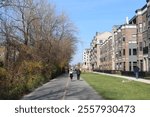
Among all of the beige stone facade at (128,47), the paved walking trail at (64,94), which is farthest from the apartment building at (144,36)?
the paved walking trail at (64,94)

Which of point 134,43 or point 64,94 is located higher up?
point 134,43

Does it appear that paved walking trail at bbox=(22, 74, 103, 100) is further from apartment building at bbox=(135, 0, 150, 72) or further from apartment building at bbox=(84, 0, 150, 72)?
apartment building at bbox=(84, 0, 150, 72)

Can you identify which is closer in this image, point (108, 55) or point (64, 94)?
point (64, 94)

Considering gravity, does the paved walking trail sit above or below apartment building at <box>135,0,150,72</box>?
below

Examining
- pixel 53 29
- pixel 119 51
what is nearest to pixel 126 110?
pixel 53 29

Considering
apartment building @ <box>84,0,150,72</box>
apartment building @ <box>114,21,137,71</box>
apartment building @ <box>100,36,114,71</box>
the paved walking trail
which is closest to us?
the paved walking trail

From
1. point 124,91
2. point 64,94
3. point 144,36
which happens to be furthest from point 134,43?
point 64,94

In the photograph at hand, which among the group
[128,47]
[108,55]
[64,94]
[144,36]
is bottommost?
[64,94]

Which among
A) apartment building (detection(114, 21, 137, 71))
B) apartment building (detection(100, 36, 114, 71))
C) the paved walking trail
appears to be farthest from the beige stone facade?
the paved walking trail

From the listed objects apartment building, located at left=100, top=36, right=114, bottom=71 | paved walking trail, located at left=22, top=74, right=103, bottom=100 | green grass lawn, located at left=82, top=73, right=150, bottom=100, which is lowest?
paved walking trail, located at left=22, top=74, right=103, bottom=100

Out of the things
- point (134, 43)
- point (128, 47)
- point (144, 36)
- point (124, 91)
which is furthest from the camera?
point (128, 47)

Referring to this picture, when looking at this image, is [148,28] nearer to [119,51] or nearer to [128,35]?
[128,35]

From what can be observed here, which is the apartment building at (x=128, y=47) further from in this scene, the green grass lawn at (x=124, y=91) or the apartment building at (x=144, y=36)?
the green grass lawn at (x=124, y=91)

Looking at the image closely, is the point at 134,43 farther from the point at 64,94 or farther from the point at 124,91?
the point at 64,94
